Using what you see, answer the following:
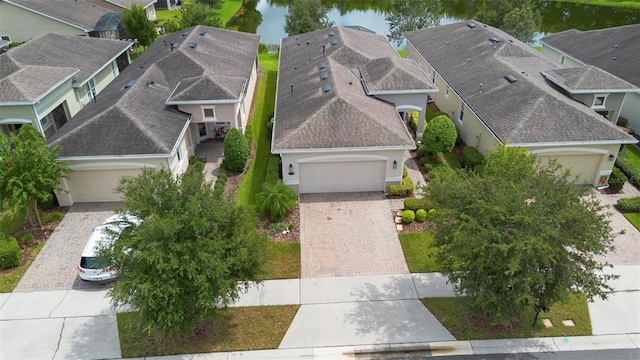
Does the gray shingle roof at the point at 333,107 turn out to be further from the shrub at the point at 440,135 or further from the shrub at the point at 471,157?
the shrub at the point at 471,157

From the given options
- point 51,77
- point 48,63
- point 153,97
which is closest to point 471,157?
point 153,97

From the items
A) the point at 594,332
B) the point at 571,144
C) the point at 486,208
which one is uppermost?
the point at 486,208

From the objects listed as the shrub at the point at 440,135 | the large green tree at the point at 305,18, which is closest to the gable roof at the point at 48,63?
the large green tree at the point at 305,18

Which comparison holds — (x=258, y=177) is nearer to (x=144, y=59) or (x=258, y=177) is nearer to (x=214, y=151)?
(x=214, y=151)

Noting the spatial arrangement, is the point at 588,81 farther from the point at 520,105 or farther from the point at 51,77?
the point at 51,77

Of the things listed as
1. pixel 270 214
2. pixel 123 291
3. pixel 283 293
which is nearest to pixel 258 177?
pixel 270 214

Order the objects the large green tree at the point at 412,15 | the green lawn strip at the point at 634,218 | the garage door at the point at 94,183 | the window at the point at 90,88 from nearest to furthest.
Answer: the green lawn strip at the point at 634,218 → the garage door at the point at 94,183 → the window at the point at 90,88 → the large green tree at the point at 412,15
